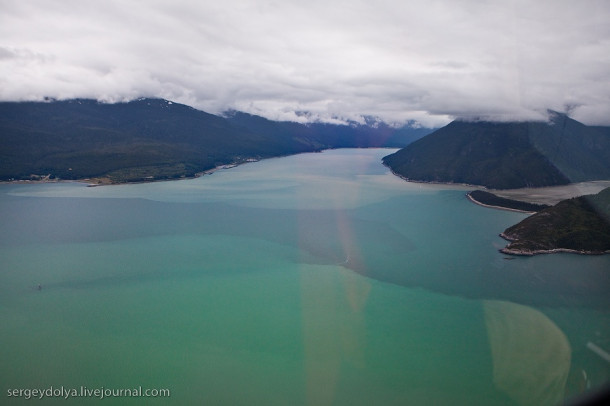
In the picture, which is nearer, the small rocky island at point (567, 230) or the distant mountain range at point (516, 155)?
the small rocky island at point (567, 230)

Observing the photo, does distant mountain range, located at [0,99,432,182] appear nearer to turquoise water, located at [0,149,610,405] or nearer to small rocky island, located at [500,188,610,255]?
turquoise water, located at [0,149,610,405]

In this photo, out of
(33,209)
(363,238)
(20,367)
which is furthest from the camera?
(33,209)

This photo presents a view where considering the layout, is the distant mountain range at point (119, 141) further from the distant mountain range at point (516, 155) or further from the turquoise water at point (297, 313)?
the distant mountain range at point (516, 155)

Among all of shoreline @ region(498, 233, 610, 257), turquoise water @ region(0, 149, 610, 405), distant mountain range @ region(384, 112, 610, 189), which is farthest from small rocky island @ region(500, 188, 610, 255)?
distant mountain range @ region(384, 112, 610, 189)

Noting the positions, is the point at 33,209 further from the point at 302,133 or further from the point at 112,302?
the point at 302,133

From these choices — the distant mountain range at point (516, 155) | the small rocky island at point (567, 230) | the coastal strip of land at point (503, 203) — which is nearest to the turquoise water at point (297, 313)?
the small rocky island at point (567, 230)

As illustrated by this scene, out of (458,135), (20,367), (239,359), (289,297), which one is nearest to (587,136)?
(458,135)

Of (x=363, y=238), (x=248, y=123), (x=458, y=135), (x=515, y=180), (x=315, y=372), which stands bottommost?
(x=315, y=372)
